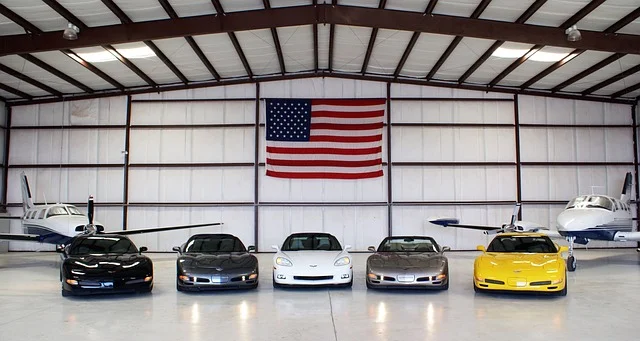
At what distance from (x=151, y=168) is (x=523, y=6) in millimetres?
15437

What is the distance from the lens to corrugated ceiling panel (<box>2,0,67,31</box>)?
39.5 feet

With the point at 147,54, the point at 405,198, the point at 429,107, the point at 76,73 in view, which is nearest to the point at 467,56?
the point at 429,107

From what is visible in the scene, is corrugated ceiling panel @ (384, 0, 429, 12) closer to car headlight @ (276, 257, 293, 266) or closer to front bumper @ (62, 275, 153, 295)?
car headlight @ (276, 257, 293, 266)

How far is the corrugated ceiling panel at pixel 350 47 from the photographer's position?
53.9 feet

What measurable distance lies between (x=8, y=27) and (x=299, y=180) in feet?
37.6

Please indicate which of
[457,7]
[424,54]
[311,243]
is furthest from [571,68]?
[311,243]

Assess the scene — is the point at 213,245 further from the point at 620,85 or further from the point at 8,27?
the point at 620,85

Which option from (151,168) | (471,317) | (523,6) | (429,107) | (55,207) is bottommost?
(471,317)

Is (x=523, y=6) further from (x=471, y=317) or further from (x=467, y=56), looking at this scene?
(x=471, y=317)

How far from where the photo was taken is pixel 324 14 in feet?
45.9

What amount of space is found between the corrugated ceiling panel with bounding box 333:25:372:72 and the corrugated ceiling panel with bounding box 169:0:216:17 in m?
4.61

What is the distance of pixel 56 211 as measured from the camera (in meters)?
15.4

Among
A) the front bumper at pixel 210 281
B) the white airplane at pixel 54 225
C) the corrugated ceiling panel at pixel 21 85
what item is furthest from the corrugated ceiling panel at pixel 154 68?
the front bumper at pixel 210 281

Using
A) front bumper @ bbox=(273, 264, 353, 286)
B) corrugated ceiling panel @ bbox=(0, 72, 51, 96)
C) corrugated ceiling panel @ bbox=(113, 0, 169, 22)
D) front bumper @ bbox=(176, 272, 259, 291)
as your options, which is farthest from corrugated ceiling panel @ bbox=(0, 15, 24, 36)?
front bumper @ bbox=(273, 264, 353, 286)
